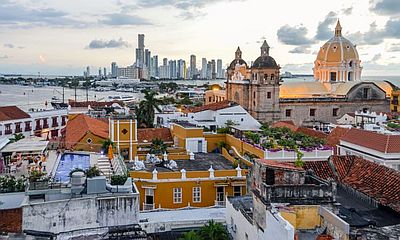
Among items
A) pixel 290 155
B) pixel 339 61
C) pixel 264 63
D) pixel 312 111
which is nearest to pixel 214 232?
pixel 290 155

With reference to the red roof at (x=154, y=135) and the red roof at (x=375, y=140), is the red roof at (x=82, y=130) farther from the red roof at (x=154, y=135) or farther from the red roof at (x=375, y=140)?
the red roof at (x=375, y=140)

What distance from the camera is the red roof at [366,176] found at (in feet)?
46.1

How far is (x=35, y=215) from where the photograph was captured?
1184cm

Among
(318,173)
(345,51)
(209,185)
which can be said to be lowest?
(209,185)

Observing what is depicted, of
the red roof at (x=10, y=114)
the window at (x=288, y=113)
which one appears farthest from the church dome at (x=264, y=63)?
the red roof at (x=10, y=114)

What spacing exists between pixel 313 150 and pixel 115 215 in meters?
13.7

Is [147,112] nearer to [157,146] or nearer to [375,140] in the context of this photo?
[157,146]

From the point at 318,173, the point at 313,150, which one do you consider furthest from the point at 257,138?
the point at 318,173

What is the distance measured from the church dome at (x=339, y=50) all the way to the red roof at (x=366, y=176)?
50.1 metres

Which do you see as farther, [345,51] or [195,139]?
[345,51]

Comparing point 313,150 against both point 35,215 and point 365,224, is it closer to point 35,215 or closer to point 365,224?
point 365,224

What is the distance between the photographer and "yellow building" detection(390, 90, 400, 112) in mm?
60184

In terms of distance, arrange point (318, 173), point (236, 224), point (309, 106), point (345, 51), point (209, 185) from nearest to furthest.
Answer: point (236, 224) → point (318, 173) → point (209, 185) → point (309, 106) → point (345, 51)

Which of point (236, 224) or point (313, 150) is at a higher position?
point (313, 150)
